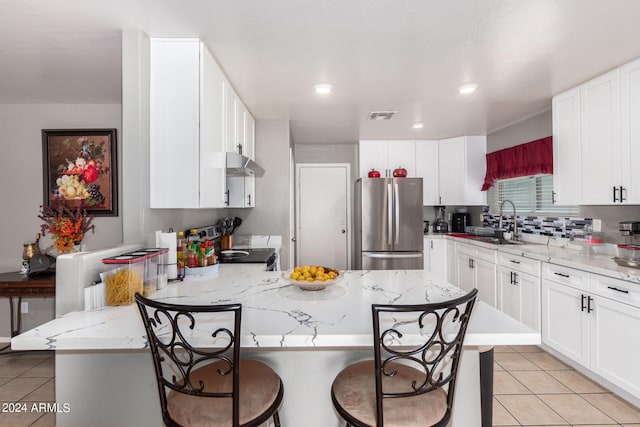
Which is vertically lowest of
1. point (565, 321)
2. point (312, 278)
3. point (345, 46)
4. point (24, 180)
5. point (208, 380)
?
point (565, 321)

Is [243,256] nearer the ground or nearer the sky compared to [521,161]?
nearer the ground

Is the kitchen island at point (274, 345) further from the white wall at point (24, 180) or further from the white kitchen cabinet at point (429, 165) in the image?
the white kitchen cabinet at point (429, 165)

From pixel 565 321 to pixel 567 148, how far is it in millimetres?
1493

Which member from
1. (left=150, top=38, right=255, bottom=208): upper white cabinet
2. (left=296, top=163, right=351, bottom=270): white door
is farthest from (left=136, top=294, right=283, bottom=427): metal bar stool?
(left=296, top=163, right=351, bottom=270): white door

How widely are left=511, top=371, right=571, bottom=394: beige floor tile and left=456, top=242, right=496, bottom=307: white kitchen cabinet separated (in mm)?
915

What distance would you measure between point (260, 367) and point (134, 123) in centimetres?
151

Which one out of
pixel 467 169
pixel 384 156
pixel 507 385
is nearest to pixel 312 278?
pixel 507 385

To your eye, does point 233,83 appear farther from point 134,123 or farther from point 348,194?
point 348,194

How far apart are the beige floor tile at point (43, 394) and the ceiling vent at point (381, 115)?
362 centimetres

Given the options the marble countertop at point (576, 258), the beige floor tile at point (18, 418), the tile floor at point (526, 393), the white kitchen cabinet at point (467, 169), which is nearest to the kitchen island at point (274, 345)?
the tile floor at point (526, 393)

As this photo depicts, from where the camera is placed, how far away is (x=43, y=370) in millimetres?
2623

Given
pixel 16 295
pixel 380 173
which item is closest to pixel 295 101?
pixel 380 173

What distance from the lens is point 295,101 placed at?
3051 mm

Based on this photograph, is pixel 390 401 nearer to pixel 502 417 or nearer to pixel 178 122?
pixel 502 417
